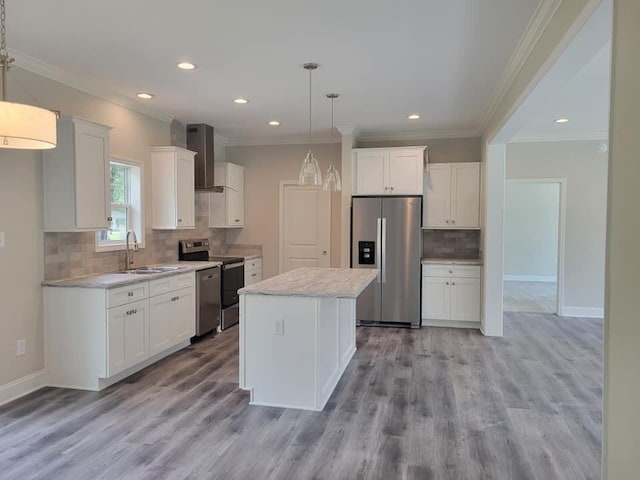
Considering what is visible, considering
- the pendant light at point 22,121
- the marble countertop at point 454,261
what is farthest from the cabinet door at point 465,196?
the pendant light at point 22,121

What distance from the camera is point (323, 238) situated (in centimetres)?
681

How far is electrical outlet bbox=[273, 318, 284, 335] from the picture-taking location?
10.8 ft

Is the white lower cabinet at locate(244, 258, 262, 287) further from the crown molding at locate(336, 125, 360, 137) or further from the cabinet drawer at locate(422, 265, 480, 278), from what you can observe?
the cabinet drawer at locate(422, 265, 480, 278)

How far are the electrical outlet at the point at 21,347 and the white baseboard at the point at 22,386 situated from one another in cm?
20

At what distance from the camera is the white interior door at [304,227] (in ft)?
22.3

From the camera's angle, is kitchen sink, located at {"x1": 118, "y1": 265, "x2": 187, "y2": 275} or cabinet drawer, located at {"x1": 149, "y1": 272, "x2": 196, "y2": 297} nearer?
cabinet drawer, located at {"x1": 149, "y1": 272, "x2": 196, "y2": 297}

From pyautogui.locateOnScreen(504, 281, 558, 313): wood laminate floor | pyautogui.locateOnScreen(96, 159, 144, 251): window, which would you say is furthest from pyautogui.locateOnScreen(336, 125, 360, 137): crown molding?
pyautogui.locateOnScreen(504, 281, 558, 313): wood laminate floor

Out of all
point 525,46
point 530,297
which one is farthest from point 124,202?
point 530,297

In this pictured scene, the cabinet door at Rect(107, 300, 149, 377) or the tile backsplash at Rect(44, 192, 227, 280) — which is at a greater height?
the tile backsplash at Rect(44, 192, 227, 280)

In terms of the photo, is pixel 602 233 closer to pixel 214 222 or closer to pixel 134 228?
pixel 214 222

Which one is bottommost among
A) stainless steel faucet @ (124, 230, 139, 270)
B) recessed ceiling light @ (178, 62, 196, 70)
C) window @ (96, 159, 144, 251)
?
stainless steel faucet @ (124, 230, 139, 270)

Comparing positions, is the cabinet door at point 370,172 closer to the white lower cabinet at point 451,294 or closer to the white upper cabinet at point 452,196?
the white upper cabinet at point 452,196

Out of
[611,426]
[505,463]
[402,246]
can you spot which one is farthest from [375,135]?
[611,426]

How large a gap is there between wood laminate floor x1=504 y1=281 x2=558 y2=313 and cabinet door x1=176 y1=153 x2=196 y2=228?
507 cm
